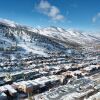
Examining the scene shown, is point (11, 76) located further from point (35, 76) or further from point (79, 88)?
point (79, 88)

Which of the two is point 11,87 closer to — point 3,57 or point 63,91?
point 63,91

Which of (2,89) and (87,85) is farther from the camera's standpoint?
(87,85)

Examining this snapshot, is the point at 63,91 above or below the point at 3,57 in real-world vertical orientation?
below

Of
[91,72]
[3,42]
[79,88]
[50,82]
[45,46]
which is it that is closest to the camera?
[79,88]

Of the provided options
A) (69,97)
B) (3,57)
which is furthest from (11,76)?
(3,57)

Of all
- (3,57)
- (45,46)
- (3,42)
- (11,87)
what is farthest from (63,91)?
(45,46)

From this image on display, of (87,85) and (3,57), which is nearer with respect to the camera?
(87,85)

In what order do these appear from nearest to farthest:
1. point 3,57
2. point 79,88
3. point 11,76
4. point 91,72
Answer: point 79,88 < point 11,76 < point 91,72 < point 3,57

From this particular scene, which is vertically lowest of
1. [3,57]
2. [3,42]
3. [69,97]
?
[69,97]

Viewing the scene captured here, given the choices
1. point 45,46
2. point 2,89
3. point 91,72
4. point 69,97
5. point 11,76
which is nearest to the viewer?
point 69,97

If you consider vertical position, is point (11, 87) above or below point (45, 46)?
below
